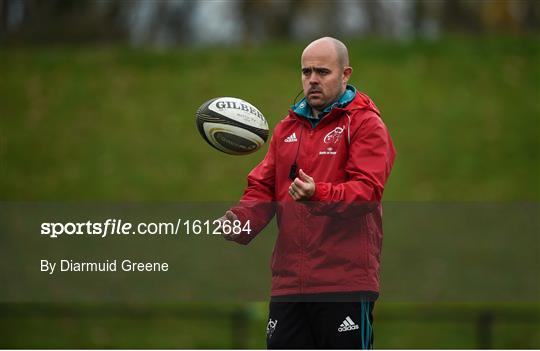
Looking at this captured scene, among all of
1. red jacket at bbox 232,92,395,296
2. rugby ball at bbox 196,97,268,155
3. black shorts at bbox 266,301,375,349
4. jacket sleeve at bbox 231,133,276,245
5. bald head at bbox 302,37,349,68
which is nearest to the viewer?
red jacket at bbox 232,92,395,296

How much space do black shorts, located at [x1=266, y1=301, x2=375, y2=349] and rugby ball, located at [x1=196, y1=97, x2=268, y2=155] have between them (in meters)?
0.88

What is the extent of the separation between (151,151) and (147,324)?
4120 millimetres

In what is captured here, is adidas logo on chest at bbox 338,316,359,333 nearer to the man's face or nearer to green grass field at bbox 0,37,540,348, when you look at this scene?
the man's face

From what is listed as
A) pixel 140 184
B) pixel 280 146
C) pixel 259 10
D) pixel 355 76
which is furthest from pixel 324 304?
pixel 259 10

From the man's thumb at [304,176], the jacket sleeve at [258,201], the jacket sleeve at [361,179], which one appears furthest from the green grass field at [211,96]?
the man's thumb at [304,176]

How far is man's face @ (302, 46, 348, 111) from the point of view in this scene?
16.5ft

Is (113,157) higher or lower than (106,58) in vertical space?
lower

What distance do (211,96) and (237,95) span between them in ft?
1.43

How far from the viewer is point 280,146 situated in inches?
204

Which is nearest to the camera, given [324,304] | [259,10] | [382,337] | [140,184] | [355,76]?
[324,304]

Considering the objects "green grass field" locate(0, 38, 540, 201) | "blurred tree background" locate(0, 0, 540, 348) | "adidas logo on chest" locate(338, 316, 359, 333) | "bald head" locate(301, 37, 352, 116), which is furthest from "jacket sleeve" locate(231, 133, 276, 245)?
"green grass field" locate(0, 38, 540, 201)

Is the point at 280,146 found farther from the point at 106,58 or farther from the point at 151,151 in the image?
the point at 106,58

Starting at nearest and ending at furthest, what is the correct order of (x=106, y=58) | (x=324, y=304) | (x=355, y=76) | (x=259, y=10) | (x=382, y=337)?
(x=324, y=304) → (x=382, y=337) → (x=355, y=76) → (x=106, y=58) → (x=259, y=10)
